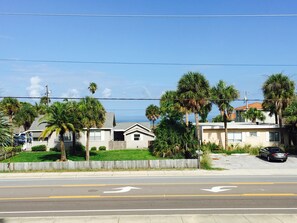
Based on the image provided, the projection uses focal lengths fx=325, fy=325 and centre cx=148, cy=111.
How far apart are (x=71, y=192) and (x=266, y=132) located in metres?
33.3

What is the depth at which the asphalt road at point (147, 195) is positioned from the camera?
16.3 metres

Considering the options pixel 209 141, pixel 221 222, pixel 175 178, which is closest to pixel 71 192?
pixel 175 178

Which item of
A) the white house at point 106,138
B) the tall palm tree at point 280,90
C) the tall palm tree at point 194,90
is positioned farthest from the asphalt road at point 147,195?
the white house at point 106,138

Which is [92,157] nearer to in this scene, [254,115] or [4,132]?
[4,132]

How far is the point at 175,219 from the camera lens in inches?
563

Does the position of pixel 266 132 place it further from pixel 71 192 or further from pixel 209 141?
pixel 71 192

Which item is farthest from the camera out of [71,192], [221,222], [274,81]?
[274,81]

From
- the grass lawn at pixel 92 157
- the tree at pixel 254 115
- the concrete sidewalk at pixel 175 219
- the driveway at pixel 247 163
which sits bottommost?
the concrete sidewalk at pixel 175 219

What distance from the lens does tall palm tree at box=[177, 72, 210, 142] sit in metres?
38.2

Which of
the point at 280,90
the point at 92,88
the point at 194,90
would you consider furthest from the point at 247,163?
the point at 92,88

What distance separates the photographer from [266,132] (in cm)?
4616

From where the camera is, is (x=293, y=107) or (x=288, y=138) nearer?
(x=293, y=107)

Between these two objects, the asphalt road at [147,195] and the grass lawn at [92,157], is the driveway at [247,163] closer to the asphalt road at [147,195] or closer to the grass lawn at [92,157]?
the asphalt road at [147,195]

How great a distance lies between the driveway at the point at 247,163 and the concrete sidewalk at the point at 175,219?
18.4m
